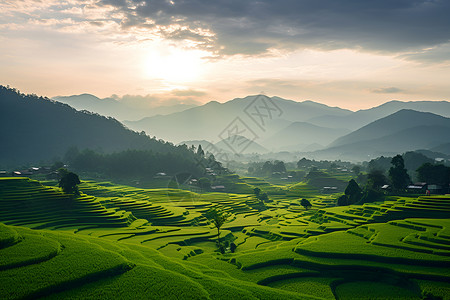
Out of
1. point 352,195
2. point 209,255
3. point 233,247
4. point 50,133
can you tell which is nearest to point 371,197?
point 352,195

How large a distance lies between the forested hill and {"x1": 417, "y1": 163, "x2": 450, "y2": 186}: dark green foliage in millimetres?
91304

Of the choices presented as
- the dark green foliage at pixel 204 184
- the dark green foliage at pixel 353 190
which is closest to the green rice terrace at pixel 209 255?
the dark green foliage at pixel 353 190

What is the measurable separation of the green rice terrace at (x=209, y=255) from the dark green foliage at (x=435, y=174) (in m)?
25.5

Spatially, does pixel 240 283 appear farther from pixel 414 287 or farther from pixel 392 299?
pixel 414 287

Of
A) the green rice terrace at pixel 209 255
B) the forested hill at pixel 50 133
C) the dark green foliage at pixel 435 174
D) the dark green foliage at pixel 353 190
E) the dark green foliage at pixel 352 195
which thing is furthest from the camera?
the forested hill at pixel 50 133

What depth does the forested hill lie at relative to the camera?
13562 cm

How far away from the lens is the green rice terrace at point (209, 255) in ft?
49.3

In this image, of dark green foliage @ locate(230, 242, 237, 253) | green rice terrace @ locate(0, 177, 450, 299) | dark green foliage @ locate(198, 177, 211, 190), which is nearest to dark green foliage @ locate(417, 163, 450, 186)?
green rice terrace @ locate(0, 177, 450, 299)

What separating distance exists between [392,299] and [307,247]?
7229 millimetres

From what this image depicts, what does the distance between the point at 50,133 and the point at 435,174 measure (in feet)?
526

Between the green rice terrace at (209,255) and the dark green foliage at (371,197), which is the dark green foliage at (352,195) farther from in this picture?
the green rice terrace at (209,255)

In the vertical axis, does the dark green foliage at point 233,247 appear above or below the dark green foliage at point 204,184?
below

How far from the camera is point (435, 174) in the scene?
56.2 meters

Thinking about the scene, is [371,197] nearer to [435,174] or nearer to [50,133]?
[435,174]
